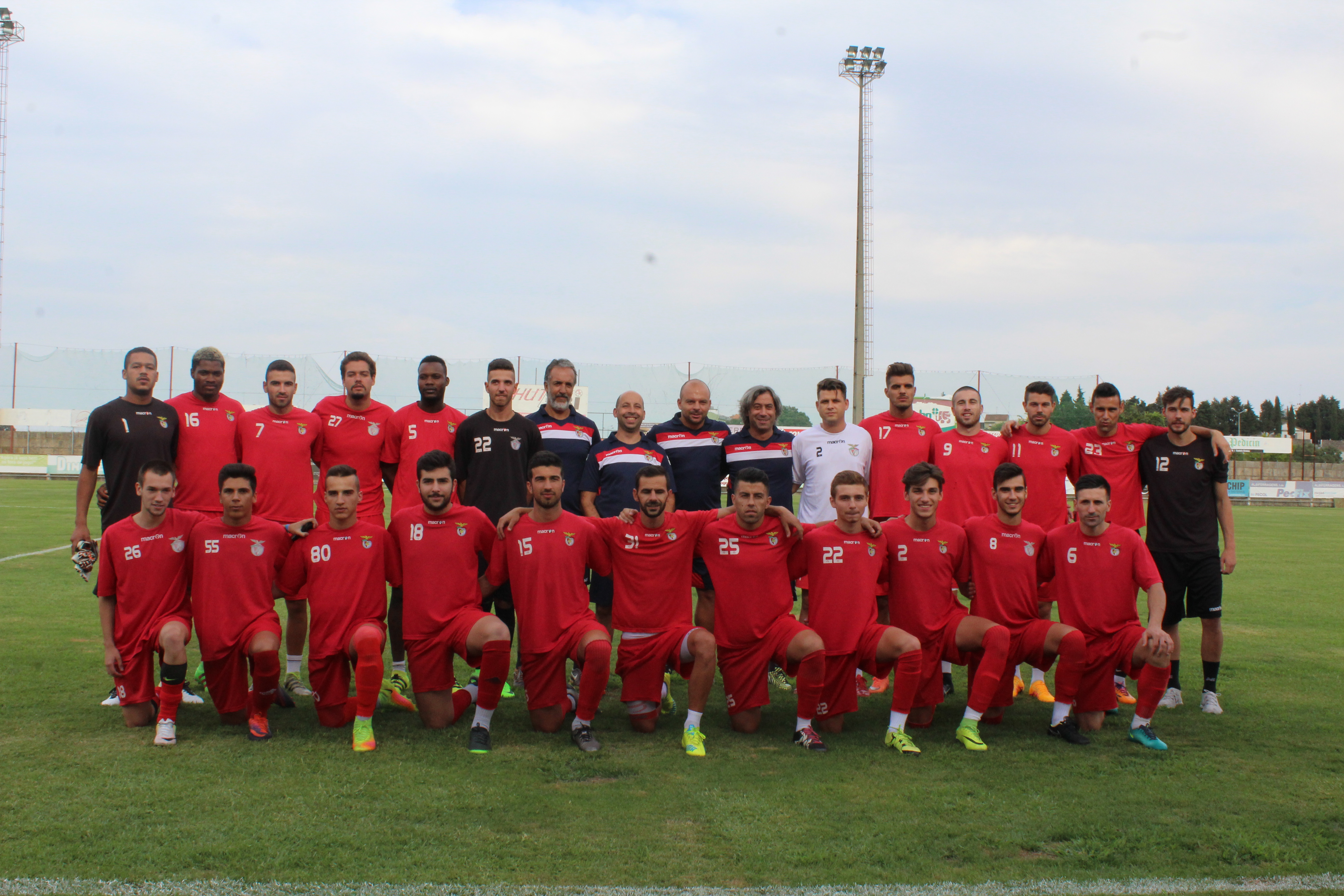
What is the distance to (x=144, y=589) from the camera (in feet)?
16.7

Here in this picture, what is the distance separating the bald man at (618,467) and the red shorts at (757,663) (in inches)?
41.7

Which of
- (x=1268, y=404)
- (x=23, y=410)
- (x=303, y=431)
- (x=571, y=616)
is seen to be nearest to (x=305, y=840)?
(x=571, y=616)

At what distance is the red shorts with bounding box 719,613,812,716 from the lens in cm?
509

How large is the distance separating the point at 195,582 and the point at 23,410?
122ft

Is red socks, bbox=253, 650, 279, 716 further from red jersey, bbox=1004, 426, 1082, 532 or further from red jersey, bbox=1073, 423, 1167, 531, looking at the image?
red jersey, bbox=1073, 423, 1167, 531

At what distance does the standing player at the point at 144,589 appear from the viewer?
5000 mm

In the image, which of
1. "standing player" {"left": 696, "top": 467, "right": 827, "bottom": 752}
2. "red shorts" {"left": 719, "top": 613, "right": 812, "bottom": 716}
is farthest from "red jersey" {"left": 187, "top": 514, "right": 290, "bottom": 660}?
"red shorts" {"left": 719, "top": 613, "right": 812, "bottom": 716}

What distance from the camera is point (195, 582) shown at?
5.07 meters

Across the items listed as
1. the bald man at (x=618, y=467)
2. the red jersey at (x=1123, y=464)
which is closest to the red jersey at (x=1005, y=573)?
the red jersey at (x=1123, y=464)

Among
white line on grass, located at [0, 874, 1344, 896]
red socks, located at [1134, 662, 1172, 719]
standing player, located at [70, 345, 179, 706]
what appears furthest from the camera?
standing player, located at [70, 345, 179, 706]

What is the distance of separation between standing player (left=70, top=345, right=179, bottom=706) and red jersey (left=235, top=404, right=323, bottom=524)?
0.43 m

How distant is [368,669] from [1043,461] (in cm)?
439

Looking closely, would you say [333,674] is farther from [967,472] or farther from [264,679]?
[967,472]

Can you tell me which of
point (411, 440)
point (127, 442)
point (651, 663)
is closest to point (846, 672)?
point (651, 663)
